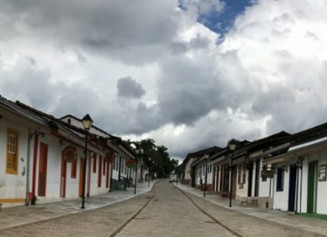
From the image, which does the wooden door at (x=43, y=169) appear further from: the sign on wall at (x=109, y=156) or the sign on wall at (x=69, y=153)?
the sign on wall at (x=109, y=156)

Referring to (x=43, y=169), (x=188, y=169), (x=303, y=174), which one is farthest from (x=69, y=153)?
(x=188, y=169)

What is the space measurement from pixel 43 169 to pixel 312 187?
1067 centimetres

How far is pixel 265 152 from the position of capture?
2819 centimetres

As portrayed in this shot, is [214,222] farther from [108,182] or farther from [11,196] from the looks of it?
[108,182]

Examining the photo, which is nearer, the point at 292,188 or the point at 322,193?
the point at 322,193

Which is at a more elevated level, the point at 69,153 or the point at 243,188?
the point at 69,153

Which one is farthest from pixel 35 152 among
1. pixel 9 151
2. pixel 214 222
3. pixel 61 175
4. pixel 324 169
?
pixel 324 169

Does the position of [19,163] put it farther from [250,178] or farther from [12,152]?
[250,178]

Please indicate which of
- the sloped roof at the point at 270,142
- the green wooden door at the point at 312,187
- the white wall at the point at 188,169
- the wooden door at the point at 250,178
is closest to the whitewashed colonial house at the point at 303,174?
the green wooden door at the point at 312,187

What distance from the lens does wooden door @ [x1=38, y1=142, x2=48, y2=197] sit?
20.9 meters

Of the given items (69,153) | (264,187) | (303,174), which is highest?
(69,153)

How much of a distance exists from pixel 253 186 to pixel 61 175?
1300 centimetres

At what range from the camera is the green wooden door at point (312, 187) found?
1997 cm

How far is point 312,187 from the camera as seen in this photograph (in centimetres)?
2034
